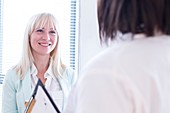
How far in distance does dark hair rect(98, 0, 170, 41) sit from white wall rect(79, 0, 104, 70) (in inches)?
76.6

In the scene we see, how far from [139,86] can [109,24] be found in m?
0.16

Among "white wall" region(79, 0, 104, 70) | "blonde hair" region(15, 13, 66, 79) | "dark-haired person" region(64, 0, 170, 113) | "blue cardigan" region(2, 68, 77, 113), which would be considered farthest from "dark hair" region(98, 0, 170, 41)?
"white wall" region(79, 0, 104, 70)

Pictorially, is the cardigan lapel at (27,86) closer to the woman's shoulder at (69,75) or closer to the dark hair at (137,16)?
the woman's shoulder at (69,75)

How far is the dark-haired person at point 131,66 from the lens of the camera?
53 centimetres

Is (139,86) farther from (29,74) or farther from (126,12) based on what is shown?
(29,74)

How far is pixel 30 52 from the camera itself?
6.69 ft

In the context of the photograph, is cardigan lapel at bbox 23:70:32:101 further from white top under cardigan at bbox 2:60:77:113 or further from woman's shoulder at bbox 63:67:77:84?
woman's shoulder at bbox 63:67:77:84

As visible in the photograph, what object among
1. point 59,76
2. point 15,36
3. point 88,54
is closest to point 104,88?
point 59,76

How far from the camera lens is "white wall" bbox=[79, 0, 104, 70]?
2.55 m

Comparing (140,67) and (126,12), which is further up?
(126,12)

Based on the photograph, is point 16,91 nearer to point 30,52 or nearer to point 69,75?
point 30,52

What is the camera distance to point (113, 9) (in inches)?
22.9

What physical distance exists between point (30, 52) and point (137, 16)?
5.12 ft

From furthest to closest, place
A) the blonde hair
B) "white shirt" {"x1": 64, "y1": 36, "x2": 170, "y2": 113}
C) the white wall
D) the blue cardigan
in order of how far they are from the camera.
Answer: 1. the white wall
2. the blonde hair
3. the blue cardigan
4. "white shirt" {"x1": 64, "y1": 36, "x2": 170, "y2": 113}
